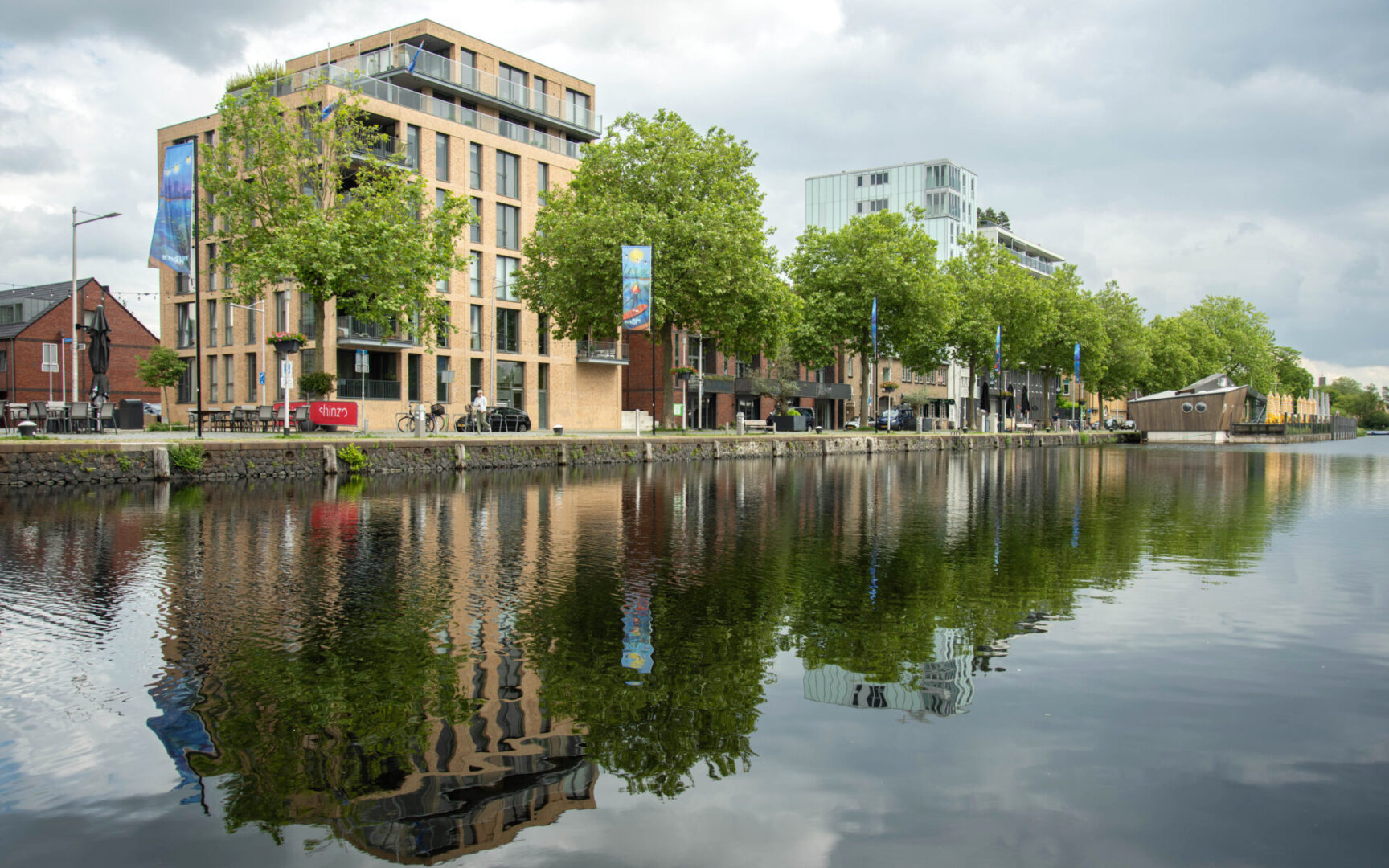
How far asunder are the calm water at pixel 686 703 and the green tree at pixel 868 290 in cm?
4676

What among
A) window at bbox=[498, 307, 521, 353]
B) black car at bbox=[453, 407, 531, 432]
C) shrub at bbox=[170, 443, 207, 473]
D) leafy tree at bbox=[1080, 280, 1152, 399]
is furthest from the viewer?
leafy tree at bbox=[1080, 280, 1152, 399]

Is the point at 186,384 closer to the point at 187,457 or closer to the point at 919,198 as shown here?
the point at 187,457

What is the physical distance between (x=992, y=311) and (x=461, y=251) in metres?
37.9

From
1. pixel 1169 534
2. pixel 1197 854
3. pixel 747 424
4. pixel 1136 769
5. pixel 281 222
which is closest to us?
pixel 1197 854

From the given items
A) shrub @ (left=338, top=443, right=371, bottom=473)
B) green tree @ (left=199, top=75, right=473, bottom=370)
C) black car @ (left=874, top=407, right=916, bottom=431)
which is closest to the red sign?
green tree @ (left=199, top=75, right=473, bottom=370)

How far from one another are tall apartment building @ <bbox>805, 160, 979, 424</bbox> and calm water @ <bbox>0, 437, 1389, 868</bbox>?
322 ft

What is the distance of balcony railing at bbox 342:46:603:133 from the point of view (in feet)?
173

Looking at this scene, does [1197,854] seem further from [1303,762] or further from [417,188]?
[417,188]

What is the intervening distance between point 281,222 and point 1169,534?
1175 inches

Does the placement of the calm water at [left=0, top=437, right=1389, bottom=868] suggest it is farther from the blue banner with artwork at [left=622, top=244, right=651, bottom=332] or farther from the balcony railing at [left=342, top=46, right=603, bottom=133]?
the balcony railing at [left=342, top=46, right=603, bottom=133]

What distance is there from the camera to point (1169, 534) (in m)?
15.5

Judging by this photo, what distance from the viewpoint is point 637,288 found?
36781 mm

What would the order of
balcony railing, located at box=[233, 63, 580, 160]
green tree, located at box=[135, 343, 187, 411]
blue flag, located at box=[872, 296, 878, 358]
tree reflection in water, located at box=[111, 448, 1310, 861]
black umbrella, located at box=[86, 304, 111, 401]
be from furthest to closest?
green tree, located at box=[135, 343, 187, 411] < blue flag, located at box=[872, 296, 878, 358] < balcony railing, located at box=[233, 63, 580, 160] < black umbrella, located at box=[86, 304, 111, 401] < tree reflection in water, located at box=[111, 448, 1310, 861]

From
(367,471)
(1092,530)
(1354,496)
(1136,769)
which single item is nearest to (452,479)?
(367,471)
